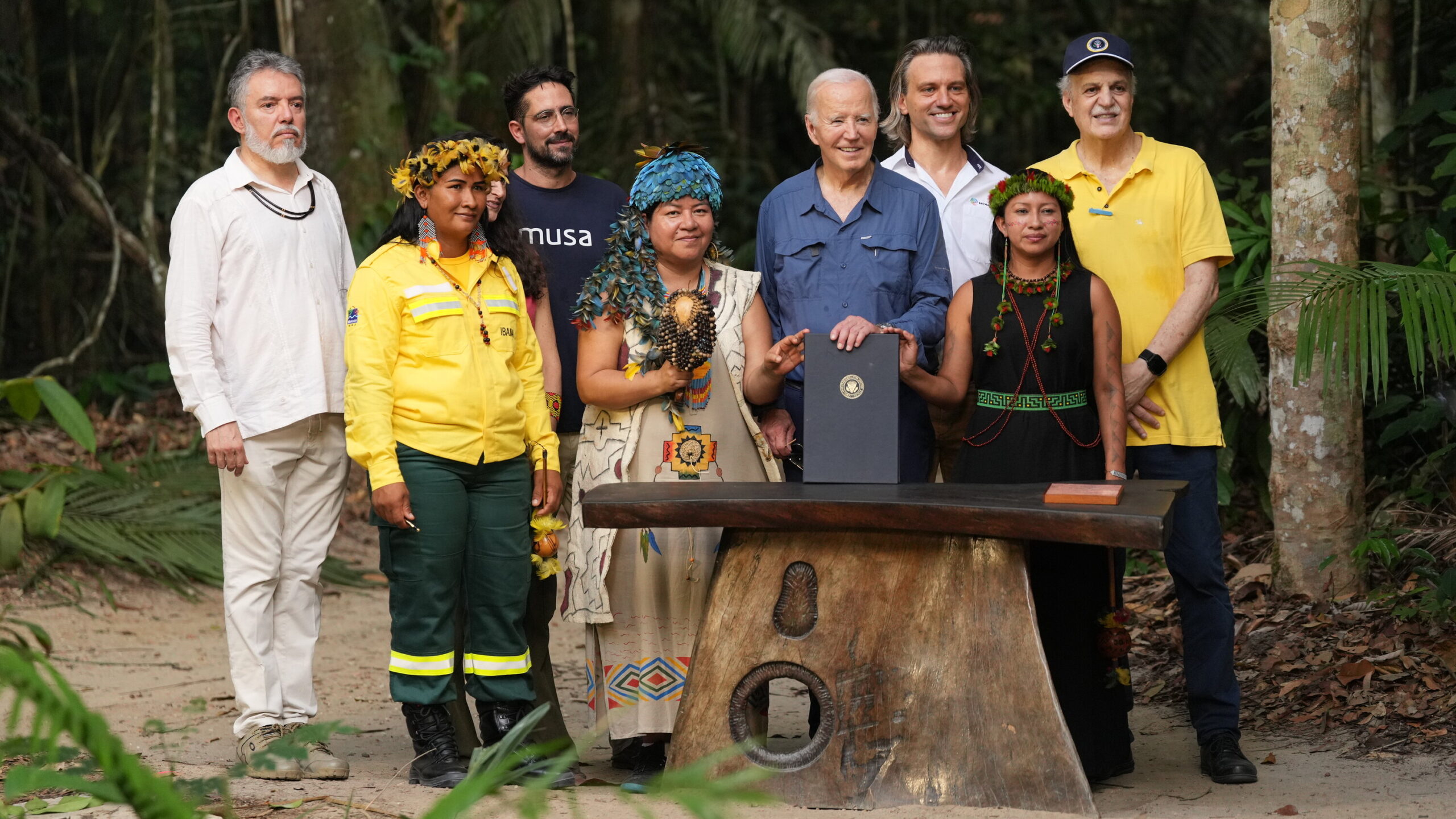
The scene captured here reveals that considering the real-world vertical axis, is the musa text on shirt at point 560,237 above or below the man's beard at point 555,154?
below

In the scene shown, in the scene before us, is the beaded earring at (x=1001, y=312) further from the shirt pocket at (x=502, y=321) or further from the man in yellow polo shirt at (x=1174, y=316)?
the shirt pocket at (x=502, y=321)

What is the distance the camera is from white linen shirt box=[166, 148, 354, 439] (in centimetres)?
397

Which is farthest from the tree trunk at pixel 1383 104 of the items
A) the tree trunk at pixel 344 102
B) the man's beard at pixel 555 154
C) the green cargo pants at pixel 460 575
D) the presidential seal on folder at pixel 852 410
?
the tree trunk at pixel 344 102

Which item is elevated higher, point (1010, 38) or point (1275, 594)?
point (1010, 38)

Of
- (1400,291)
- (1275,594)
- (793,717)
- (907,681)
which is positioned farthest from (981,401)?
(1275,594)

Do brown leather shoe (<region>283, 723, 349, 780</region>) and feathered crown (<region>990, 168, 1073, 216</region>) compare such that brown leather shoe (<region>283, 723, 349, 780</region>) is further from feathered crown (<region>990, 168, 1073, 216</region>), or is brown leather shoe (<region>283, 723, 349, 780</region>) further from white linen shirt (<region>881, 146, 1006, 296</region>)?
feathered crown (<region>990, 168, 1073, 216</region>)

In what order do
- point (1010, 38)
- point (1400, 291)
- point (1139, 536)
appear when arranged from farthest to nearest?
point (1010, 38) < point (1400, 291) < point (1139, 536)

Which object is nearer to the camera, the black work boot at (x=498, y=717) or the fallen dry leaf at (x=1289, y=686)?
Answer: the black work boot at (x=498, y=717)

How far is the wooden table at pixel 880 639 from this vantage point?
343 centimetres

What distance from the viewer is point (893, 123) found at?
14.9 ft

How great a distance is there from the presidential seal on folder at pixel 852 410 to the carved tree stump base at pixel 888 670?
0.62ft

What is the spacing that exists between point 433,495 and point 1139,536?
1.81 m

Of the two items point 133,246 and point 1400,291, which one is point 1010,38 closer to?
point 133,246

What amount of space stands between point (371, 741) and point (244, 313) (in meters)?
1.47
